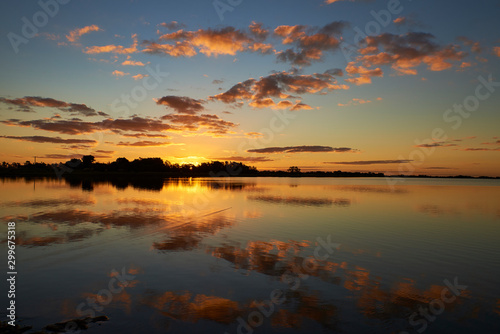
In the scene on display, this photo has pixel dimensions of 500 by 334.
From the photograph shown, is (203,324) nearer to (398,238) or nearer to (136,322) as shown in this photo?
(136,322)

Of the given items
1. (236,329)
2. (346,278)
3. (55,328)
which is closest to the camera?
(55,328)

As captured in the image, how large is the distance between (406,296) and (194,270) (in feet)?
32.1

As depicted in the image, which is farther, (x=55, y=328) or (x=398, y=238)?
(x=398, y=238)

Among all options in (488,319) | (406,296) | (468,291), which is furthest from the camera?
(468,291)

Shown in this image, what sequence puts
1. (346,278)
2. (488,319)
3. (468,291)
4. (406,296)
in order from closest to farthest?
(488,319), (406,296), (468,291), (346,278)

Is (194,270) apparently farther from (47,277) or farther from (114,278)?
(47,277)

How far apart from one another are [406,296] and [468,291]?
3.35 metres

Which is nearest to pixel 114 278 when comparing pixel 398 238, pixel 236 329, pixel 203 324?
pixel 203 324

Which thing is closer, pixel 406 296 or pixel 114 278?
→ pixel 406 296

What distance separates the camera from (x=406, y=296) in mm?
12328

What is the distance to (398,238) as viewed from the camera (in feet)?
77.2

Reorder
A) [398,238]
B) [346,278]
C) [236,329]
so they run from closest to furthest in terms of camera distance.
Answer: [236,329] → [346,278] → [398,238]

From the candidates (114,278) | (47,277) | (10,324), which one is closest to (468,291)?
(114,278)

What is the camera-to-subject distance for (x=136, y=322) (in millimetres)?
9695
